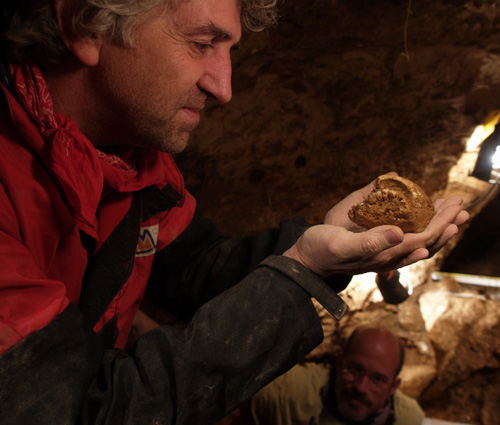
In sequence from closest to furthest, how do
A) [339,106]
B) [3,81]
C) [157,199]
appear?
1. [3,81]
2. [157,199]
3. [339,106]

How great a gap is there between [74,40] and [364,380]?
2.85 meters

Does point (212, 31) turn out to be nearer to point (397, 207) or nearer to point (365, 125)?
point (397, 207)

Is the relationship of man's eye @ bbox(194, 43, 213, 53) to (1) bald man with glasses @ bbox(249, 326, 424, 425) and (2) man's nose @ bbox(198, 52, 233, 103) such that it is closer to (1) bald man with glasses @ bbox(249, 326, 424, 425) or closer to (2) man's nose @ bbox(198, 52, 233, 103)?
(2) man's nose @ bbox(198, 52, 233, 103)

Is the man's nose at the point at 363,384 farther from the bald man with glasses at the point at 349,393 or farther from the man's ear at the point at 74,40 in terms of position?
the man's ear at the point at 74,40

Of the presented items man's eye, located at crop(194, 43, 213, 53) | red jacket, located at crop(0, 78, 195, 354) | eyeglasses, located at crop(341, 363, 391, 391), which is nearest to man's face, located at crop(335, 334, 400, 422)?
eyeglasses, located at crop(341, 363, 391, 391)

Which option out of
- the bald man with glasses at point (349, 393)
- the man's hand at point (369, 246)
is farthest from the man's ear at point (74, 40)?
the bald man with glasses at point (349, 393)

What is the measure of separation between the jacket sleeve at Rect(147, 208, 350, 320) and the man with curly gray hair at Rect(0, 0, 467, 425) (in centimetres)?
42

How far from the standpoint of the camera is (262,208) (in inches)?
124

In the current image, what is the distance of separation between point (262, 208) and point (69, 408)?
2262mm

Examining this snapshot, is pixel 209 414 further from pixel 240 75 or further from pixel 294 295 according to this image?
pixel 240 75

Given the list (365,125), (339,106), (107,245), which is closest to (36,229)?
(107,245)

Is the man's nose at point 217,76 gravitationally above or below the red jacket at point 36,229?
above

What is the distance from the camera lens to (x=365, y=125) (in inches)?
117

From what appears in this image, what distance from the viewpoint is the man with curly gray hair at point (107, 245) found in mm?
1029
